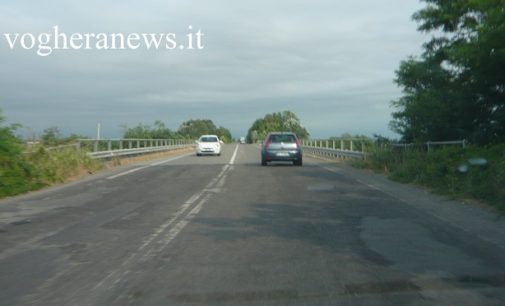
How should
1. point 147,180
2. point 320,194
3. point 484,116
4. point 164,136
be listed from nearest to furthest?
1. point 320,194
2. point 147,180
3. point 484,116
4. point 164,136

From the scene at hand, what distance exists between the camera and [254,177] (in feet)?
70.3

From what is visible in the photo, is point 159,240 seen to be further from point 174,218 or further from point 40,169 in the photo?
point 40,169

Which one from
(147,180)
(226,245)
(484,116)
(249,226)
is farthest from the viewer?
(484,116)

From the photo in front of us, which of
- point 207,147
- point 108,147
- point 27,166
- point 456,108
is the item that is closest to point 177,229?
point 27,166

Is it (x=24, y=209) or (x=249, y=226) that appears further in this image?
(x=24, y=209)

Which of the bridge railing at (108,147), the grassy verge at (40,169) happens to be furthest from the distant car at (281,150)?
the grassy verge at (40,169)

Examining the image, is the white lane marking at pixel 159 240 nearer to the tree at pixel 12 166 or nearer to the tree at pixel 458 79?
the tree at pixel 12 166

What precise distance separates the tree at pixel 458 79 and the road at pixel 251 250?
21.4 ft

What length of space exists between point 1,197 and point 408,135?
20.1 m

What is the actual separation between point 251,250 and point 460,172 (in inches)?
374

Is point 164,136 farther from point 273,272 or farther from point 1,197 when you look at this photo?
point 273,272

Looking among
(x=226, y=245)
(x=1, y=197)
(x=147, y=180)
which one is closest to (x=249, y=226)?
(x=226, y=245)

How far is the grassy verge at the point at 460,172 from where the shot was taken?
13.6 m

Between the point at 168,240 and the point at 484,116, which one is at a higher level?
the point at 484,116
